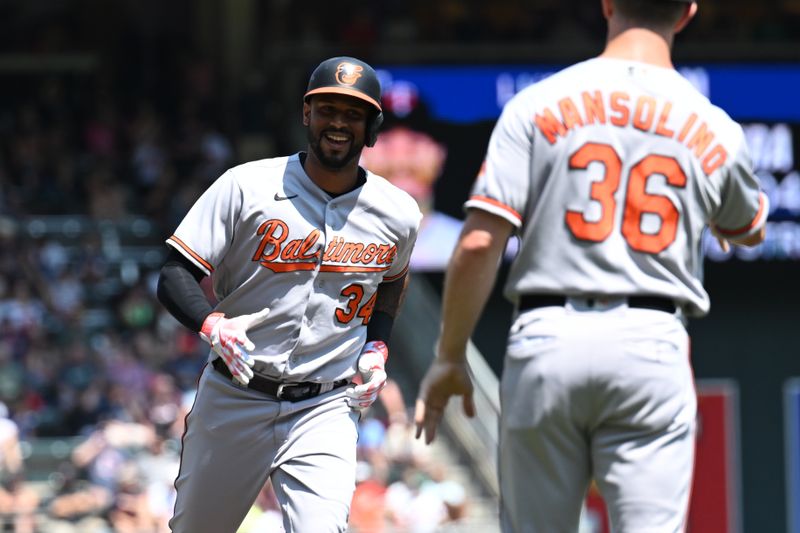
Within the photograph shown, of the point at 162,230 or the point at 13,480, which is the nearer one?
the point at 13,480

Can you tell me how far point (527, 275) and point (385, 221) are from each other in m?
1.29

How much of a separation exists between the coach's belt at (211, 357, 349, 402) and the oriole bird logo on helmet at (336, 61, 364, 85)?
3.45 ft

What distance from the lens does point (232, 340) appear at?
181 inches

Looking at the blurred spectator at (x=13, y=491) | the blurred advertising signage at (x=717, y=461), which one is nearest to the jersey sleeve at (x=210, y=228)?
the blurred spectator at (x=13, y=491)

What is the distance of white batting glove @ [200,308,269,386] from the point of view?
4598 millimetres

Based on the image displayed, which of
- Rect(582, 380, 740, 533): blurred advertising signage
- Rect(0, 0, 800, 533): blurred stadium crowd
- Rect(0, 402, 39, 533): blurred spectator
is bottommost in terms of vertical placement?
Rect(582, 380, 740, 533): blurred advertising signage

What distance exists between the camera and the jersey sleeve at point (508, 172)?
3.78 m

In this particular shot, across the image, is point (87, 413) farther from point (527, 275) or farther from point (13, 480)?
point (527, 275)

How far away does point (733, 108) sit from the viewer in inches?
659

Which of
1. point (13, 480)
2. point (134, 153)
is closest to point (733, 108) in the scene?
point (134, 153)

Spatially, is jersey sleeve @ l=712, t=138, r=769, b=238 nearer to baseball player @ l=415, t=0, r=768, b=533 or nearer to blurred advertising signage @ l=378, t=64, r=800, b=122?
baseball player @ l=415, t=0, r=768, b=533

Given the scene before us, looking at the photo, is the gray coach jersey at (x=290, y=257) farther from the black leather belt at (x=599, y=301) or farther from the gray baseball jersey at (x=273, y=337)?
the black leather belt at (x=599, y=301)

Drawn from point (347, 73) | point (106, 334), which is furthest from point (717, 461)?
point (347, 73)

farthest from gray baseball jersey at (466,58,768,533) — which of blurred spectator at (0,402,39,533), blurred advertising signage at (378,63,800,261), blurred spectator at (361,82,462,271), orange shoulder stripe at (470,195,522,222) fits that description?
blurred advertising signage at (378,63,800,261)
